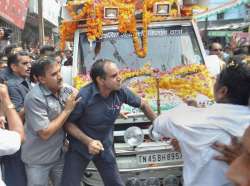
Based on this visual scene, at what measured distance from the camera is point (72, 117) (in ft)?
13.4

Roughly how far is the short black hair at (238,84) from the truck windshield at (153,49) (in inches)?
134

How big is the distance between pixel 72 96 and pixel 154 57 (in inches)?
81.1

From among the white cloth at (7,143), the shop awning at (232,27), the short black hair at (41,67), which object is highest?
the shop awning at (232,27)

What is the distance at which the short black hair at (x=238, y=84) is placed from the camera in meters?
2.29

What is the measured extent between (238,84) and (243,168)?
71 cm

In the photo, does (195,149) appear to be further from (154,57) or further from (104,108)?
(154,57)

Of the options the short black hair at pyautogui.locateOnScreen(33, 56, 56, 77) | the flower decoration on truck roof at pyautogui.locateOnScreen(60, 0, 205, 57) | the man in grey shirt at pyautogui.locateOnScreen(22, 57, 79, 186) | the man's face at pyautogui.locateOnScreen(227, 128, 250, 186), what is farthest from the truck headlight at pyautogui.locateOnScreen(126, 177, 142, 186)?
the man's face at pyautogui.locateOnScreen(227, 128, 250, 186)

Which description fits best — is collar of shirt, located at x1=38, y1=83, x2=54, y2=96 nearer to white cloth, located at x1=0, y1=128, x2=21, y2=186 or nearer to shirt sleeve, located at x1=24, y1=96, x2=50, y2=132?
shirt sleeve, located at x1=24, y1=96, x2=50, y2=132

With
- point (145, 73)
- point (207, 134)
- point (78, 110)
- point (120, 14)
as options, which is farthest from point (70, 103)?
point (120, 14)

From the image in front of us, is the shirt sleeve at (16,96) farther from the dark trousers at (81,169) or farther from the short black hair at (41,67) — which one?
the dark trousers at (81,169)

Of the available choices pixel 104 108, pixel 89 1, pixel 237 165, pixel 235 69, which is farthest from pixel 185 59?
pixel 237 165

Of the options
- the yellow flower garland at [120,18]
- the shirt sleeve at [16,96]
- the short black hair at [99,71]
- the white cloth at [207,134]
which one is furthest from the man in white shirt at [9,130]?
the yellow flower garland at [120,18]

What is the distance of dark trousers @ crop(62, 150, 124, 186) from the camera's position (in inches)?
163

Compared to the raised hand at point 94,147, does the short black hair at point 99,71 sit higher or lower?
higher
